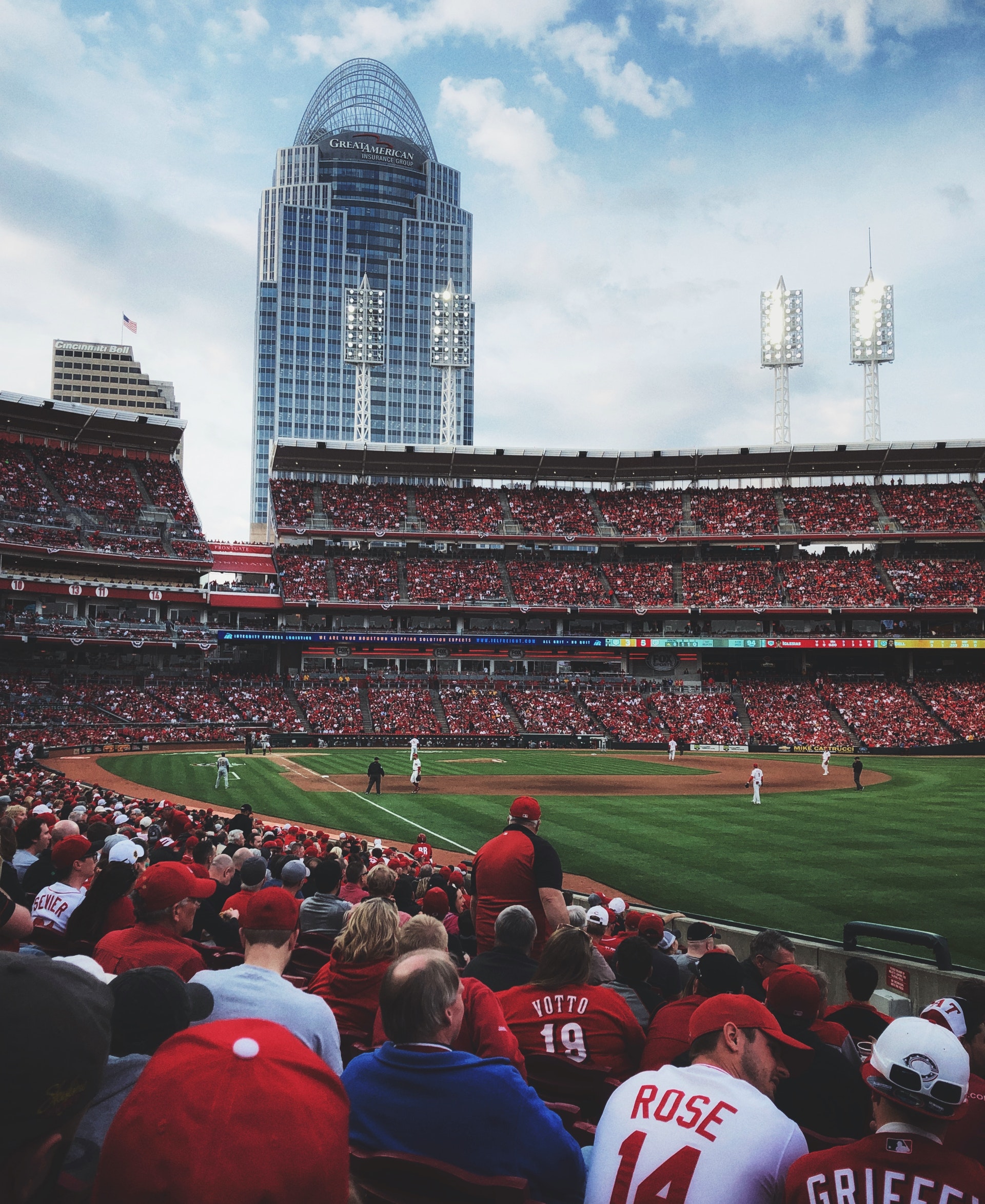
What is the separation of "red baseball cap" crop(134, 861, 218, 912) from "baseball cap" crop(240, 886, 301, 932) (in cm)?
118

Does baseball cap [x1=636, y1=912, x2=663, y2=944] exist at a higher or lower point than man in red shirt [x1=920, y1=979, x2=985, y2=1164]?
lower

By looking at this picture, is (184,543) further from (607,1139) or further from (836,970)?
(607,1139)

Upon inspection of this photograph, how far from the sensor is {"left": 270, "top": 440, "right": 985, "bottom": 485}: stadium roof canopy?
6988cm

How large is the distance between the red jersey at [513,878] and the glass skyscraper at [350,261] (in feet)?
494

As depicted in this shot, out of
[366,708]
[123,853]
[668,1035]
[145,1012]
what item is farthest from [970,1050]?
[366,708]

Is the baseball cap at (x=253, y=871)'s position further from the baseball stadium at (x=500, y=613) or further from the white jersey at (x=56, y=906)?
the baseball stadium at (x=500, y=613)

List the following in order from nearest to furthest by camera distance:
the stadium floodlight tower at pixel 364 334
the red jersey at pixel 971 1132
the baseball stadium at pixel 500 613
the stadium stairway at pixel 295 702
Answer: the red jersey at pixel 971 1132 < the baseball stadium at pixel 500 613 < the stadium stairway at pixel 295 702 < the stadium floodlight tower at pixel 364 334

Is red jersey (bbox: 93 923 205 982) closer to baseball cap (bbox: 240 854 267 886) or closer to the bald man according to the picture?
the bald man

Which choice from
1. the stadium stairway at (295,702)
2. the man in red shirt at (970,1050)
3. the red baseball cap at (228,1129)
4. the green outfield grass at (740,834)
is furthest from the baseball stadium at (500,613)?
the red baseball cap at (228,1129)

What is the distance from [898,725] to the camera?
5703 centimetres

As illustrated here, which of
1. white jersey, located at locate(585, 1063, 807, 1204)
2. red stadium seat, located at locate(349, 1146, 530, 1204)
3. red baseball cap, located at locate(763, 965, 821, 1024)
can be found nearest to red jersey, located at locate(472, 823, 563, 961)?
red baseball cap, located at locate(763, 965, 821, 1024)

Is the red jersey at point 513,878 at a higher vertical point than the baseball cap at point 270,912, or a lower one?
lower

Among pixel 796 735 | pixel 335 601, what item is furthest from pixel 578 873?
pixel 335 601

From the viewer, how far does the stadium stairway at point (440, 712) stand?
58906mm
